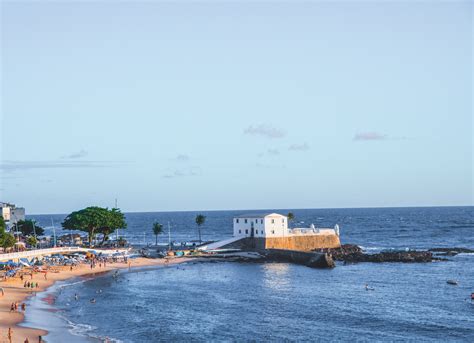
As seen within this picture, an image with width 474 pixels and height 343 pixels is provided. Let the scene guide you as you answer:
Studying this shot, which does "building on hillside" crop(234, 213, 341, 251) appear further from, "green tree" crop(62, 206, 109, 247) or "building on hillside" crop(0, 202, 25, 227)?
"building on hillside" crop(0, 202, 25, 227)

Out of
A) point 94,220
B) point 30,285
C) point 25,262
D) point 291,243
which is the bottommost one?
point 30,285

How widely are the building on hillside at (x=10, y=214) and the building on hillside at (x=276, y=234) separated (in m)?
63.0

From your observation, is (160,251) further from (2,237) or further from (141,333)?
(141,333)

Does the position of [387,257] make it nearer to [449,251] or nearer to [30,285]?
[449,251]

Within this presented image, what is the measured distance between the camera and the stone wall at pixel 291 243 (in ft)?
405

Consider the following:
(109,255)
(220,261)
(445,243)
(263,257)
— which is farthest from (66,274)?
(445,243)

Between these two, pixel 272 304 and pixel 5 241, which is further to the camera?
pixel 5 241

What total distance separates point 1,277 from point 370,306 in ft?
179

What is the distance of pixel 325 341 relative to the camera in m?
56.7

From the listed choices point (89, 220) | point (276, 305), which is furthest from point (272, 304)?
point (89, 220)

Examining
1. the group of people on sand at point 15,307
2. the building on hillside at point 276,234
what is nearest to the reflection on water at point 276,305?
the group of people on sand at point 15,307

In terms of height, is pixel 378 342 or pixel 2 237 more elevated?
pixel 2 237

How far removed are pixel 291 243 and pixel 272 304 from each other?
52.5 metres

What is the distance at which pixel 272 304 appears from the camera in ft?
244
